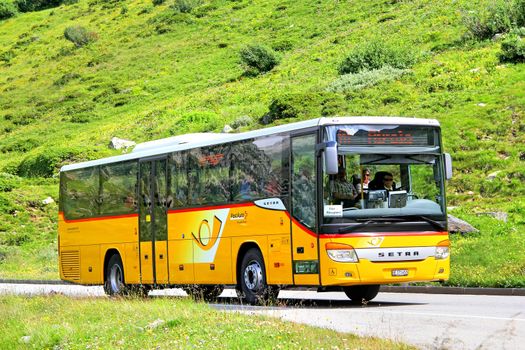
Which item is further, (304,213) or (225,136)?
(225,136)

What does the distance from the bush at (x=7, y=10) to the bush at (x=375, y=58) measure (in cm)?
8910

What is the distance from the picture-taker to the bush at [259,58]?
2857 inches

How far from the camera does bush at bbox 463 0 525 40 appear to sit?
5580 cm

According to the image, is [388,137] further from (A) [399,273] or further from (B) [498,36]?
(B) [498,36]

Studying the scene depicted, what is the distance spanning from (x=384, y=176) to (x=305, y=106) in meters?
33.1

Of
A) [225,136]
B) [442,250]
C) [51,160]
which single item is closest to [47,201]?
[51,160]

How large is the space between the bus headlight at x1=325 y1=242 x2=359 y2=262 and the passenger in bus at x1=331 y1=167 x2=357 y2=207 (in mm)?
769

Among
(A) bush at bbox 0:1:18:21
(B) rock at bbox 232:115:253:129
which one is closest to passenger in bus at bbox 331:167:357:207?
(B) rock at bbox 232:115:253:129

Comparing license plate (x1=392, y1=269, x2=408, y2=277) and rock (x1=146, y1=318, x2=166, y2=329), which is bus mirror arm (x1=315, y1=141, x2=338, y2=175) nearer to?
license plate (x1=392, y1=269, x2=408, y2=277)

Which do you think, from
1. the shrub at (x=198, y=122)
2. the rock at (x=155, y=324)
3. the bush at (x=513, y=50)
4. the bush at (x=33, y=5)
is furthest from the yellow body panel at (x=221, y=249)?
the bush at (x=33, y=5)

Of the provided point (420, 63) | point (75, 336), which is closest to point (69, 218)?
point (75, 336)

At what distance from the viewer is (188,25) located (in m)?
98.6

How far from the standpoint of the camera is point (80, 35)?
105 m

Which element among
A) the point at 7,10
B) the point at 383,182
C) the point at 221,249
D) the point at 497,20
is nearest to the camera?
the point at 383,182
